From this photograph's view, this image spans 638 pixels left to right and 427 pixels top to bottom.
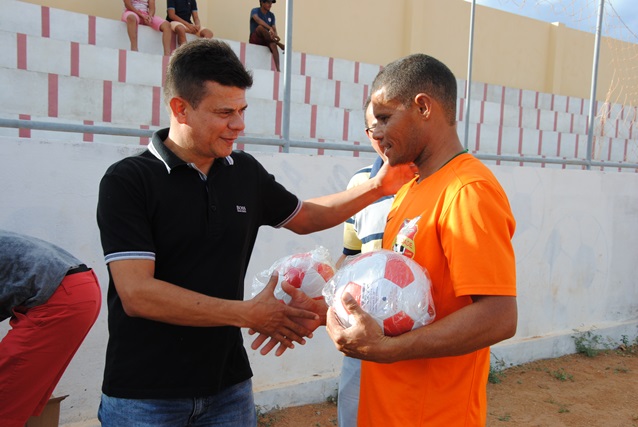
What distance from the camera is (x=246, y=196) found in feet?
7.92

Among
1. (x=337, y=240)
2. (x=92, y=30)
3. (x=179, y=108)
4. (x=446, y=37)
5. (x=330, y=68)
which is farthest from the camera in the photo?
(x=446, y=37)

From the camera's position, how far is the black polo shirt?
6.77 feet

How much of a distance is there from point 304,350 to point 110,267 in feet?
9.47

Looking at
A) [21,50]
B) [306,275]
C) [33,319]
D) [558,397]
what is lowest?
[558,397]

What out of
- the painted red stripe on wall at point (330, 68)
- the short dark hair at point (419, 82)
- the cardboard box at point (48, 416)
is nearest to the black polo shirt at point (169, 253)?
the short dark hair at point (419, 82)

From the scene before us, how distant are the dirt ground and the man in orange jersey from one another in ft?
8.95

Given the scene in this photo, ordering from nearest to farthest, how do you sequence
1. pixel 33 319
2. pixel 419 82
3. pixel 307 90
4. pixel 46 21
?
pixel 419 82 → pixel 33 319 → pixel 46 21 → pixel 307 90

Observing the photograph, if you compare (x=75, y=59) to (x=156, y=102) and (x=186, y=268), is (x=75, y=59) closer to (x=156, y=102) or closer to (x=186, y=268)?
(x=156, y=102)

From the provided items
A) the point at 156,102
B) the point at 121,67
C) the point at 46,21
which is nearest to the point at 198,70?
the point at 156,102

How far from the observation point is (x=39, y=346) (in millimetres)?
2809

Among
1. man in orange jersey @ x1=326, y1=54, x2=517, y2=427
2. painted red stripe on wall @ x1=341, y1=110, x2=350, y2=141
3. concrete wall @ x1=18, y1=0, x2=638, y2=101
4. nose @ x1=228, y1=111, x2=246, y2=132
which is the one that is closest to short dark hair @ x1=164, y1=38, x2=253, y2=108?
nose @ x1=228, y1=111, x2=246, y2=132

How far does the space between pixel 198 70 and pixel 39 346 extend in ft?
5.29

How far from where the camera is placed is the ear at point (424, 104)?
198cm

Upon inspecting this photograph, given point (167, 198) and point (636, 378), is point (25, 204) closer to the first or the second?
point (167, 198)
